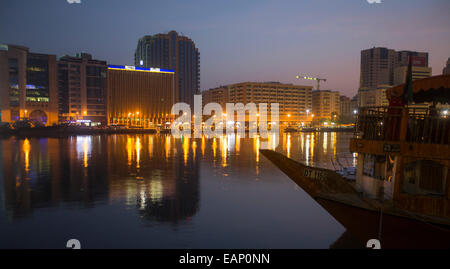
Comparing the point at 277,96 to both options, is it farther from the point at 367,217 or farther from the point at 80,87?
the point at 367,217

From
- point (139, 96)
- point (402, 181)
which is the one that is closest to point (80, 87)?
point (139, 96)

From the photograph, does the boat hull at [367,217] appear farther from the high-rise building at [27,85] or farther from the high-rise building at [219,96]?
the high-rise building at [219,96]

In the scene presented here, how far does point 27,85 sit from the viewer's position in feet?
303

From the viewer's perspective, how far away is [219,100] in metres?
161

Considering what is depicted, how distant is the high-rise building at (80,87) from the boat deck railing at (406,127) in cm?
11630

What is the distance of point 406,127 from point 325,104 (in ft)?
552

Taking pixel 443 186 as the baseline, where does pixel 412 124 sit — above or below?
above

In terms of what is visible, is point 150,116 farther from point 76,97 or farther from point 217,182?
point 217,182

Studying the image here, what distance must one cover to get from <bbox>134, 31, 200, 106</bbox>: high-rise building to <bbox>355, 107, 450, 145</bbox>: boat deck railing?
186 meters

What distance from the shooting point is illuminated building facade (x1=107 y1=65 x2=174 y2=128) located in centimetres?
12950

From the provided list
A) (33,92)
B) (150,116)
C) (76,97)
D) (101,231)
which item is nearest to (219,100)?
(150,116)

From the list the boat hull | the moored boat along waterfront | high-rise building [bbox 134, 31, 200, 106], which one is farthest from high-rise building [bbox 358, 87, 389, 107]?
the boat hull

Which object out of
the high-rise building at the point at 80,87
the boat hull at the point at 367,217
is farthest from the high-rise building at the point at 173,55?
the boat hull at the point at 367,217
